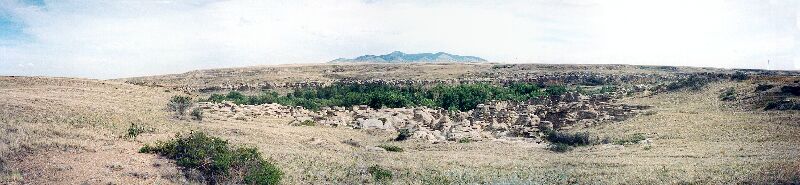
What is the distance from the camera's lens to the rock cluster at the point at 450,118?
101ft

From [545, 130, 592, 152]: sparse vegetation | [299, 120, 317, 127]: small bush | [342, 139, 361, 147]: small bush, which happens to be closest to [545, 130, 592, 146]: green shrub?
[545, 130, 592, 152]: sparse vegetation

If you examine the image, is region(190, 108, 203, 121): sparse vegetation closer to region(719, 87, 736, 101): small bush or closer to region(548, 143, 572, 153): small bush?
region(548, 143, 572, 153): small bush

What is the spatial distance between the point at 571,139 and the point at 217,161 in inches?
666

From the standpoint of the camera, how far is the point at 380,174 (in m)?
18.0

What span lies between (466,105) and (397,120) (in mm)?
12002

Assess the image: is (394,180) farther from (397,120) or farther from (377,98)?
(377,98)

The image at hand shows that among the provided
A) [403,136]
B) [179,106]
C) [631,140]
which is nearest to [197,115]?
[179,106]

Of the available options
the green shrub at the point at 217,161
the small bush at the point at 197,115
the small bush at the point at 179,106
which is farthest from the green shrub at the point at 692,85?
the green shrub at the point at 217,161

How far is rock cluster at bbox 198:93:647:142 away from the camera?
30.8 meters

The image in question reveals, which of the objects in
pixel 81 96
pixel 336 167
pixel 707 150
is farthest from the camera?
pixel 81 96

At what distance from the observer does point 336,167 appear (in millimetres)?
19125

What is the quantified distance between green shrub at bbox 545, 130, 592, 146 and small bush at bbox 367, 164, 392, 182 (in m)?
11.0

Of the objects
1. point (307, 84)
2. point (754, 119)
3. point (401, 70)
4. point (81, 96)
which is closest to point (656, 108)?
point (754, 119)

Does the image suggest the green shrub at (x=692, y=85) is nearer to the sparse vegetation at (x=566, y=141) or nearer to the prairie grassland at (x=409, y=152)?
the prairie grassland at (x=409, y=152)
